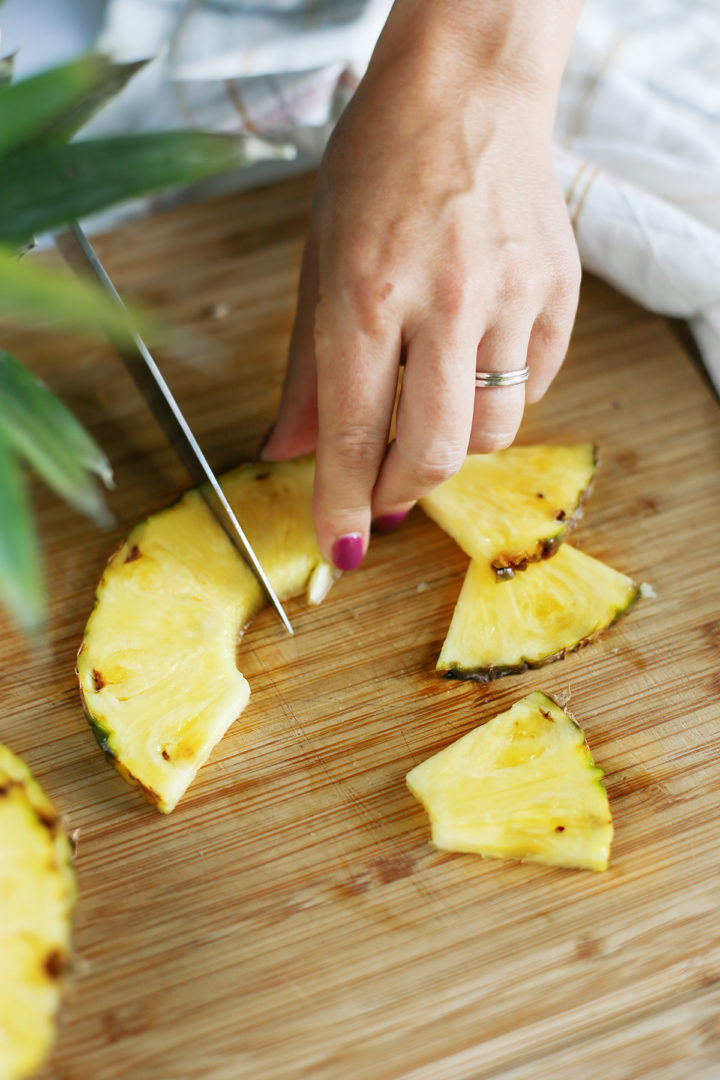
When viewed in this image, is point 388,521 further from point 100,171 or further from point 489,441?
point 100,171

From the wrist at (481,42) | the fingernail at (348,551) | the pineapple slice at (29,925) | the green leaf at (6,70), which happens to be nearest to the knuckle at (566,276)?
the wrist at (481,42)

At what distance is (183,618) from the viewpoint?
142 centimetres

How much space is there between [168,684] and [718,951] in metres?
0.77

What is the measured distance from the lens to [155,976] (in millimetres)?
1180

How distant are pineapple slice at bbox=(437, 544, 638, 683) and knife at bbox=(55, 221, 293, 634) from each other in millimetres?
268

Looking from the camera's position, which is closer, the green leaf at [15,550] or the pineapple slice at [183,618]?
the green leaf at [15,550]

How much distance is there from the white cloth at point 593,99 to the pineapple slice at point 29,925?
1.31m

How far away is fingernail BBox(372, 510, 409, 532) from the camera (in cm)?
152

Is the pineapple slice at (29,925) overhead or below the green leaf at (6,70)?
below

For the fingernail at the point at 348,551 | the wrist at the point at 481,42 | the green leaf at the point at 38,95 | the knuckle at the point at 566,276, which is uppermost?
the green leaf at the point at 38,95

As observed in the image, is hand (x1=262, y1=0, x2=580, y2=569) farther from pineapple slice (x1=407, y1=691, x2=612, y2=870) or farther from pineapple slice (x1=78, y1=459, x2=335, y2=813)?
pineapple slice (x1=407, y1=691, x2=612, y2=870)

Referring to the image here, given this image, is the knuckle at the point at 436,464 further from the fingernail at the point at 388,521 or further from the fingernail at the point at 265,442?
the fingernail at the point at 265,442

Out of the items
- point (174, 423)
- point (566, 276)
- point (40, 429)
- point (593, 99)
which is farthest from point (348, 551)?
point (593, 99)

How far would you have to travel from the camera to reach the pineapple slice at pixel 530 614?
140 centimetres
